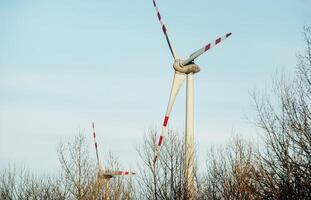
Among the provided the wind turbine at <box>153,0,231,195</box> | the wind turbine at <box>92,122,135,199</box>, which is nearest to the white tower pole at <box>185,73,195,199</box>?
the wind turbine at <box>153,0,231,195</box>

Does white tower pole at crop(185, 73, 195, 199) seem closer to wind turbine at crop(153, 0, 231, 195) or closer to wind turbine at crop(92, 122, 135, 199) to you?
wind turbine at crop(153, 0, 231, 195)

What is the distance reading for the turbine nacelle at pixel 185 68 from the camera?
1598cm

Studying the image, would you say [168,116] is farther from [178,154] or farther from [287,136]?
[287,136]

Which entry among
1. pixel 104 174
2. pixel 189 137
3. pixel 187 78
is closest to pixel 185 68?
pixel 187 78

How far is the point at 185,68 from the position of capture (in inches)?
631

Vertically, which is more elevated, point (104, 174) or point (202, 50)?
point (202, 50)

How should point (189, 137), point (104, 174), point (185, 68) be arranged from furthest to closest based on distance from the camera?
point (104, 174)
point (185, 68)
point (189, 137)

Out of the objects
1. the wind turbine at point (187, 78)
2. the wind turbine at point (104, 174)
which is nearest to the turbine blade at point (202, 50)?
the wind turbine at point (187, 78)

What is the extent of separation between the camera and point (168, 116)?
50.4 ft

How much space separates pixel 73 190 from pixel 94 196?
9.91ft

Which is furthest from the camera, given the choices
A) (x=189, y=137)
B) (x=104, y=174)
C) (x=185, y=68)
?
(x=104, y=174)

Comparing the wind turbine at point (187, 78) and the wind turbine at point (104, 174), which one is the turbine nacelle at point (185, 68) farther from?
the wind turbine at point (104, 174)

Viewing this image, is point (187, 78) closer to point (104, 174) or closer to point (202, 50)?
point (202, 50)

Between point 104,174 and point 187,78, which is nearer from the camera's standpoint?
point 187,78
